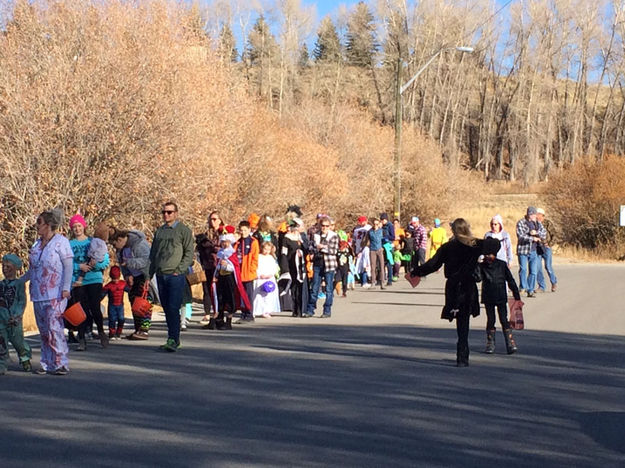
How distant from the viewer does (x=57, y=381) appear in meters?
11.3

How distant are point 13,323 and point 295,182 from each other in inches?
979

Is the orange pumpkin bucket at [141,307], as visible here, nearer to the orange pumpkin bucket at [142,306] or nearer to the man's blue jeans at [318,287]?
the orange pumpkin bucket at [142,306]

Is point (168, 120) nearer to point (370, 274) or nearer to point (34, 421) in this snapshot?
point (370, 274)

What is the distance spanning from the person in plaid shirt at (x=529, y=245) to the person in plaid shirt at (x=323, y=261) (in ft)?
17.1

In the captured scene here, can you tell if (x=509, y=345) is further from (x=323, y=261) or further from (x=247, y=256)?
(x=323, y=261)

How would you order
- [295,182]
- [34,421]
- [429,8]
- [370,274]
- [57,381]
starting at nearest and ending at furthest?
[34,421] < [57,381] < [370,274] < [295,182] < [429,8]

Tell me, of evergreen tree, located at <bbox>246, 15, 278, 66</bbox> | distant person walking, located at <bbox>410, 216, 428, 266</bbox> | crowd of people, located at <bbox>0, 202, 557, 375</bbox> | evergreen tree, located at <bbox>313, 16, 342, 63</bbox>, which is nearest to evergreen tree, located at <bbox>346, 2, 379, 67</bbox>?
evergreen tree, located at <bbox>313, 16, 342, 63</bbox>

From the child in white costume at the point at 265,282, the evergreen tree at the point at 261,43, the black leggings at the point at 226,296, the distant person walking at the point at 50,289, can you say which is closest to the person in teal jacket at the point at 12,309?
the distant person walking at the point at 50,289

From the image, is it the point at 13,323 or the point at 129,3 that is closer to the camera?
the point at 13,323

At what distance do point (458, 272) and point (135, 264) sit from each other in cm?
472

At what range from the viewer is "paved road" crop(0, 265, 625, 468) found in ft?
25.2

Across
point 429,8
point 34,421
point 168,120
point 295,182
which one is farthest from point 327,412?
point 429,8

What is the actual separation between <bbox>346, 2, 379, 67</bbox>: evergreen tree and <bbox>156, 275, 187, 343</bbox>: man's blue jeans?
243 ft

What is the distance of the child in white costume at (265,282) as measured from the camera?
18797mm
